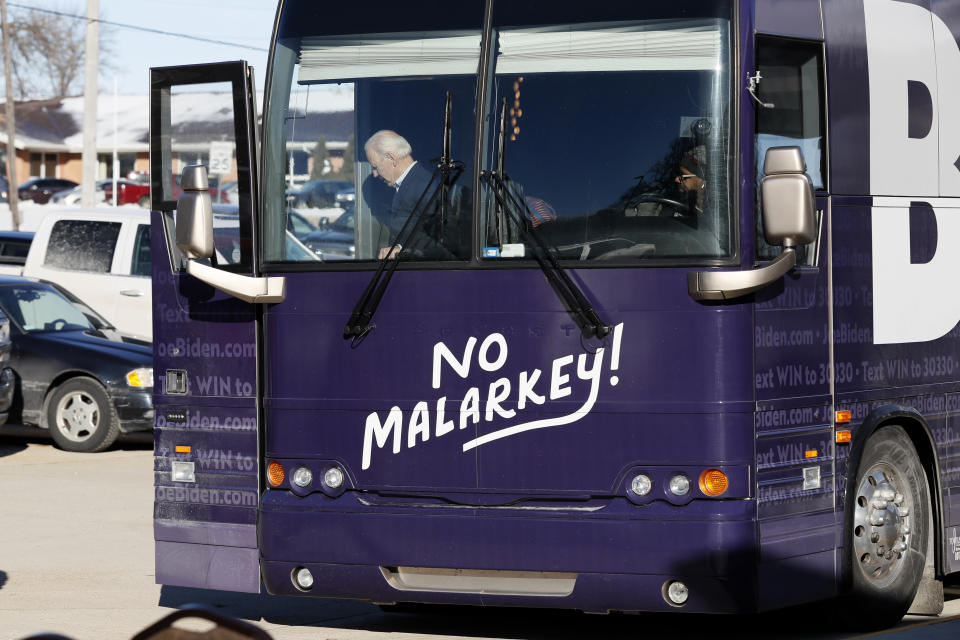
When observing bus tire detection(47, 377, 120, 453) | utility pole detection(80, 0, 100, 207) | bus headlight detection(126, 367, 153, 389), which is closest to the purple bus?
bus headlight detection(126, 367, 153, 389)

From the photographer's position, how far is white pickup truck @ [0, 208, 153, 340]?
63.0ft

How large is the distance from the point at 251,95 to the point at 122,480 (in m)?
7.25

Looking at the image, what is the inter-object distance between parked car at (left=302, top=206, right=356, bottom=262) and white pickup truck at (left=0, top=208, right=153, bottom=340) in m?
11.9

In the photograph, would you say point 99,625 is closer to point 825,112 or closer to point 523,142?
point 523,142

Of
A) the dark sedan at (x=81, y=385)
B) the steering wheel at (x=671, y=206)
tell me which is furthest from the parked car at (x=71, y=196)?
the steering wheel at (x=671, y=206)

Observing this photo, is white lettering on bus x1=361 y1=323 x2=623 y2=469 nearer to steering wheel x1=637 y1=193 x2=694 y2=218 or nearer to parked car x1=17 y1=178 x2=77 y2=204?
steering wheel x1=637 y1=193 x2=694 y2=218

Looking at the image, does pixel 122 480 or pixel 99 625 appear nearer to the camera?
pixel 99 625

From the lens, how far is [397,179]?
7.41 m

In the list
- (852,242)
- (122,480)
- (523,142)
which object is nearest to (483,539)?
(523,142)

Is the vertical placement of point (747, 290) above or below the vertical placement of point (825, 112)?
below

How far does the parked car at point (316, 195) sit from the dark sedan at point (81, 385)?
8.28 metres

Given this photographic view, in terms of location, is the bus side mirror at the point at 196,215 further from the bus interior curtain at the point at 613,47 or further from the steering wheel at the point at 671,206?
the steering wheel at the point at 671,206

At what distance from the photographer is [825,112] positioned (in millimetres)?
7543

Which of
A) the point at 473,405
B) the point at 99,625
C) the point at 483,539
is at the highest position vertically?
the point at 473,405
